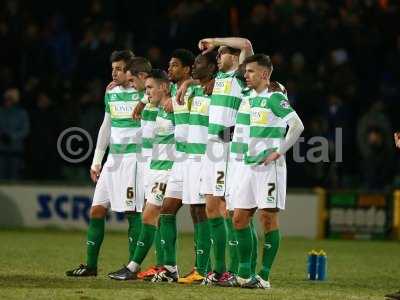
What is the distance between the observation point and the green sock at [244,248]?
34.3ft

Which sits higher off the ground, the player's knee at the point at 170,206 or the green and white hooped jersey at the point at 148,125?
the green and white hooped jersey at the point at 148,125

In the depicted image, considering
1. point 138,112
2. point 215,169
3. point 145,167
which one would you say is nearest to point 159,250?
point 145,167

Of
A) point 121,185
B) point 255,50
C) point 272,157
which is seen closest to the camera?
point 272,157

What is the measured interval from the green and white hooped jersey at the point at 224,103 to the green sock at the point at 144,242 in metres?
1.19

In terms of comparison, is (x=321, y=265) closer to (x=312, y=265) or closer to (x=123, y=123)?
(x=312, y=265)

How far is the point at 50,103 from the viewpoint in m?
19.1

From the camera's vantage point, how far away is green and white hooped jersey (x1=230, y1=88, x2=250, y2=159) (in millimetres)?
10633

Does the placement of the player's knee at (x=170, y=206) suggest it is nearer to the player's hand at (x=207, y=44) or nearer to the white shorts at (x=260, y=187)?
the white shorts at (x=260, y=187)

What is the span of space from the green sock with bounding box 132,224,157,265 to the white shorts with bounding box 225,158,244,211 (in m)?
0.97

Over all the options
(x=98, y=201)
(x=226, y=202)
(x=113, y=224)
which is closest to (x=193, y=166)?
(x=226, y=202)

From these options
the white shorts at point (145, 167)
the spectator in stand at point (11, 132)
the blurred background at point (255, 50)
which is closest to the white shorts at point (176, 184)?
the white shorts at point (145, 167)

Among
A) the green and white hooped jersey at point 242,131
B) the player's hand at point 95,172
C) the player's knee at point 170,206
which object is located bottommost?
the player's knee at point 170,206

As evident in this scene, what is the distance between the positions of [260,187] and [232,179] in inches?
12.8

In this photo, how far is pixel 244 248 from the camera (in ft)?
34.3
